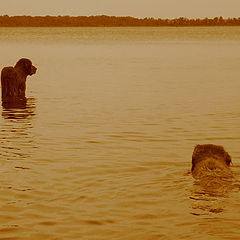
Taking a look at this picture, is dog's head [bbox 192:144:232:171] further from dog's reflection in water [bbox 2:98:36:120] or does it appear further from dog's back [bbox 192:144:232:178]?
dog's reflection in water [bbox 2:98:36:120]

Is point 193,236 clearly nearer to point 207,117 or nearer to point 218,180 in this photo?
point 218,180

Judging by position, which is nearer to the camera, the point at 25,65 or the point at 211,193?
the point at 211,193

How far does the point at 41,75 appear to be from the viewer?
36562 mm

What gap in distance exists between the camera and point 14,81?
76.9 feet

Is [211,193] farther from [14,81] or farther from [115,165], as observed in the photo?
[14,81]

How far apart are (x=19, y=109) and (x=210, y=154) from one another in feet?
36.4

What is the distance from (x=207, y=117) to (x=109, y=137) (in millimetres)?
4228

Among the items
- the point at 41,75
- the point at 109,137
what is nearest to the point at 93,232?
the point at 109,137

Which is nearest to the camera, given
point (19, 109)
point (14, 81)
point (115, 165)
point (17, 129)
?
point (115, 165)

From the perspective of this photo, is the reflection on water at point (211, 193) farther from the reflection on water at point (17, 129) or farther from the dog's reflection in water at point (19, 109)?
the dog's reflection in water at point (19, 109)

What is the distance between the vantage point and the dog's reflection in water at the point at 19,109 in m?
20.3

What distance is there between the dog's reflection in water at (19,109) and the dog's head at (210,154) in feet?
30.3

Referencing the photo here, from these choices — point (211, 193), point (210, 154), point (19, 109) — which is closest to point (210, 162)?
point (210, 154)

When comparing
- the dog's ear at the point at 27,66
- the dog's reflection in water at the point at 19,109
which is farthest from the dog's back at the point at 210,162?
the dog's ear at the point at 27,66
